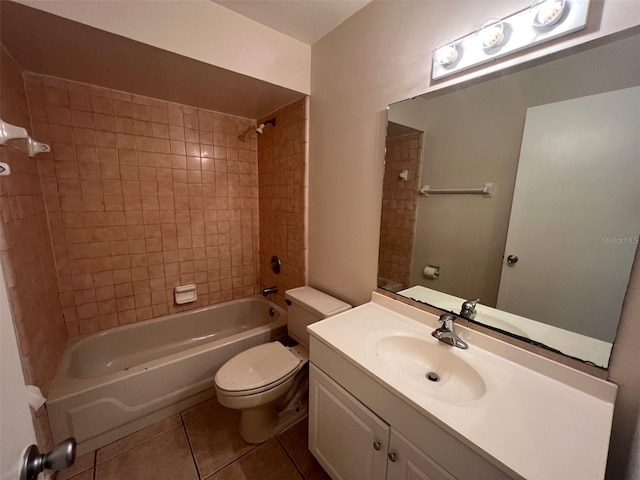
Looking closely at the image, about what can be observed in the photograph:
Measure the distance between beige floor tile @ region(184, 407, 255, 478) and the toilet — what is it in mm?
77

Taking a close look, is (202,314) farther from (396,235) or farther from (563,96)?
(563,96)

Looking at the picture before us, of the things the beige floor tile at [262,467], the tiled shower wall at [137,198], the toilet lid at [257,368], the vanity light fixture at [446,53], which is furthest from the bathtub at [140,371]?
the vanity light fixture at [446,53]

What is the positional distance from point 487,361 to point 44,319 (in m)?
2.19

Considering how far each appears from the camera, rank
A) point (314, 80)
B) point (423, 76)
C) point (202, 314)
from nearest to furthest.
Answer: point (423, 76)
point (314, 80)
point (202, 314)

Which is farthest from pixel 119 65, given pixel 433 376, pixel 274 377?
pixel 433 376

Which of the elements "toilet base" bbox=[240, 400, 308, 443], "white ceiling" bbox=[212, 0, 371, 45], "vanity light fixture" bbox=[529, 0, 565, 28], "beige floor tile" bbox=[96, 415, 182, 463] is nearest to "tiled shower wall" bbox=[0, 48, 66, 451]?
"beige floor tile" bbox=[96, 415, 182, 463]

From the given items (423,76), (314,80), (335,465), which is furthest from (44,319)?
(423,76)

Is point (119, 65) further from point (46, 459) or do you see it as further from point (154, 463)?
point (154, 463)

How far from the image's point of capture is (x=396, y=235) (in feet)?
4.41

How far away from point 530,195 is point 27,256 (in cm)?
226

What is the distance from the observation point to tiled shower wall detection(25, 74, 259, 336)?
1657mm

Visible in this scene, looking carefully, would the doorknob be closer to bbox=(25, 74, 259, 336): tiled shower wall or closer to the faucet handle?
the faucet handle

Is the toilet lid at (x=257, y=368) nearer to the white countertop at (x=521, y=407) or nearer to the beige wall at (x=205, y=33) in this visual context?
the white countertop at (x=521, y=407)

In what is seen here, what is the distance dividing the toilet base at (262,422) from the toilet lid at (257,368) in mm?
194
